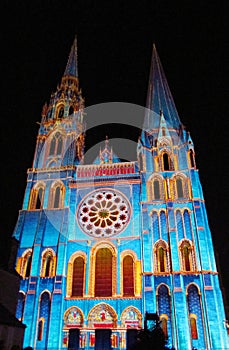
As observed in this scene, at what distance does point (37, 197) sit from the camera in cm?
3155

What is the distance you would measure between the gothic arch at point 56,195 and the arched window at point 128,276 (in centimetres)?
872

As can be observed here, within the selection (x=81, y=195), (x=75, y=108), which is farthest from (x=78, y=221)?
(x=75, y=108)

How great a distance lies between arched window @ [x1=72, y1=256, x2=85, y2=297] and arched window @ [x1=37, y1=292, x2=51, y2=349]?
7.72 feet

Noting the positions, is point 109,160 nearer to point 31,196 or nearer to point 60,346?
point 31,196

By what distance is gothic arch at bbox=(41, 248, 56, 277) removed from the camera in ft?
87.5

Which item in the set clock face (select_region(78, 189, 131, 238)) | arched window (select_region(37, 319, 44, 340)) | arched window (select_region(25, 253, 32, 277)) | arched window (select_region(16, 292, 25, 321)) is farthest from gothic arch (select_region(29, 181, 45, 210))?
arched window (select_region(37, 319, 44, 340))

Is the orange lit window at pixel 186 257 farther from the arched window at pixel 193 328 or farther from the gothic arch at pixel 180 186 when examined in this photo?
the gothic arch at pixel 180 186

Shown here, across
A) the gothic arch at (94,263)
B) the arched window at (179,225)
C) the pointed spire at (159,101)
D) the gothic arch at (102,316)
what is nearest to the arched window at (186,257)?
the arched window at (179,225)

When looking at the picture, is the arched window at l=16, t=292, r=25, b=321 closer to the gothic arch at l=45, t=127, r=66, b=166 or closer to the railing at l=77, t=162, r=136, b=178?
the railing at l=77, t=162, r=136, b=178

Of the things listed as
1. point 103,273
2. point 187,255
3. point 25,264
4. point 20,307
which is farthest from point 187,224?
point 20,307

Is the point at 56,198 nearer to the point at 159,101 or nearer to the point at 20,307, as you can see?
the point at 20,307

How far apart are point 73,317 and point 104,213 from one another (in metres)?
9.90

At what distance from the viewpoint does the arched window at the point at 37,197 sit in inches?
1214

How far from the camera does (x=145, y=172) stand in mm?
31031
